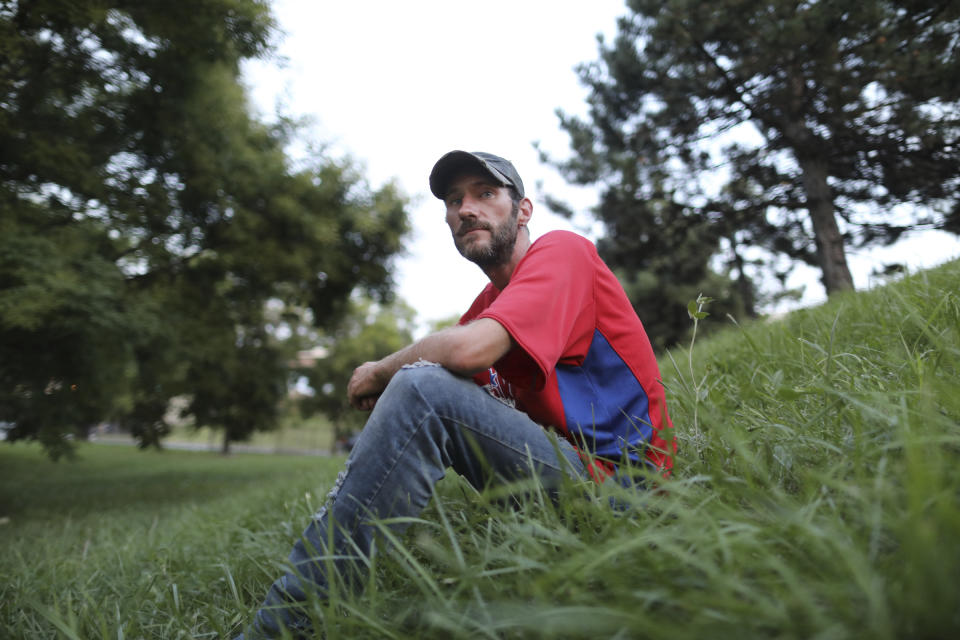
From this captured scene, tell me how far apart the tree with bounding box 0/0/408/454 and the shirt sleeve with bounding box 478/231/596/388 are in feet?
16.4

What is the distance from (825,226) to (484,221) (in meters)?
7.07

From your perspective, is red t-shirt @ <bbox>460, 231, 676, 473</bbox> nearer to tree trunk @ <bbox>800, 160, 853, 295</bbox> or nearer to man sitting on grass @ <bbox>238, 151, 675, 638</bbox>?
man sitting on grass @ <bbox>238, 151, 675, 638</bbox>

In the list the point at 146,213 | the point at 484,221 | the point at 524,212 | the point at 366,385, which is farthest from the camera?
the point at 146,213

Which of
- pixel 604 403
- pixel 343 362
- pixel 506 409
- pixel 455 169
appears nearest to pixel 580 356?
pixel 604 403

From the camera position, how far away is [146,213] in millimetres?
6602

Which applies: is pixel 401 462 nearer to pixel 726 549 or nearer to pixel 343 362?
pixel 726 549

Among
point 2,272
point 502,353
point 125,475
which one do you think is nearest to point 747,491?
point 502,353

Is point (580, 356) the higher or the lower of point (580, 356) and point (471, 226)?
the lower

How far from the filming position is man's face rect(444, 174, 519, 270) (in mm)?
2148

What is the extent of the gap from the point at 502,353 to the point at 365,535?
0.65m

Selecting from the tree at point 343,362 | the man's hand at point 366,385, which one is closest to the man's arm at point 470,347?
the man's hand at point 366,385

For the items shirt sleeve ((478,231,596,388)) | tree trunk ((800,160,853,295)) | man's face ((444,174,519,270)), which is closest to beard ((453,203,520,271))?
man's face ((444,174,519,270))

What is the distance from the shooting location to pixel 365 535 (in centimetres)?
142

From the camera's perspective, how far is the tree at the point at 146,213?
5.02m
